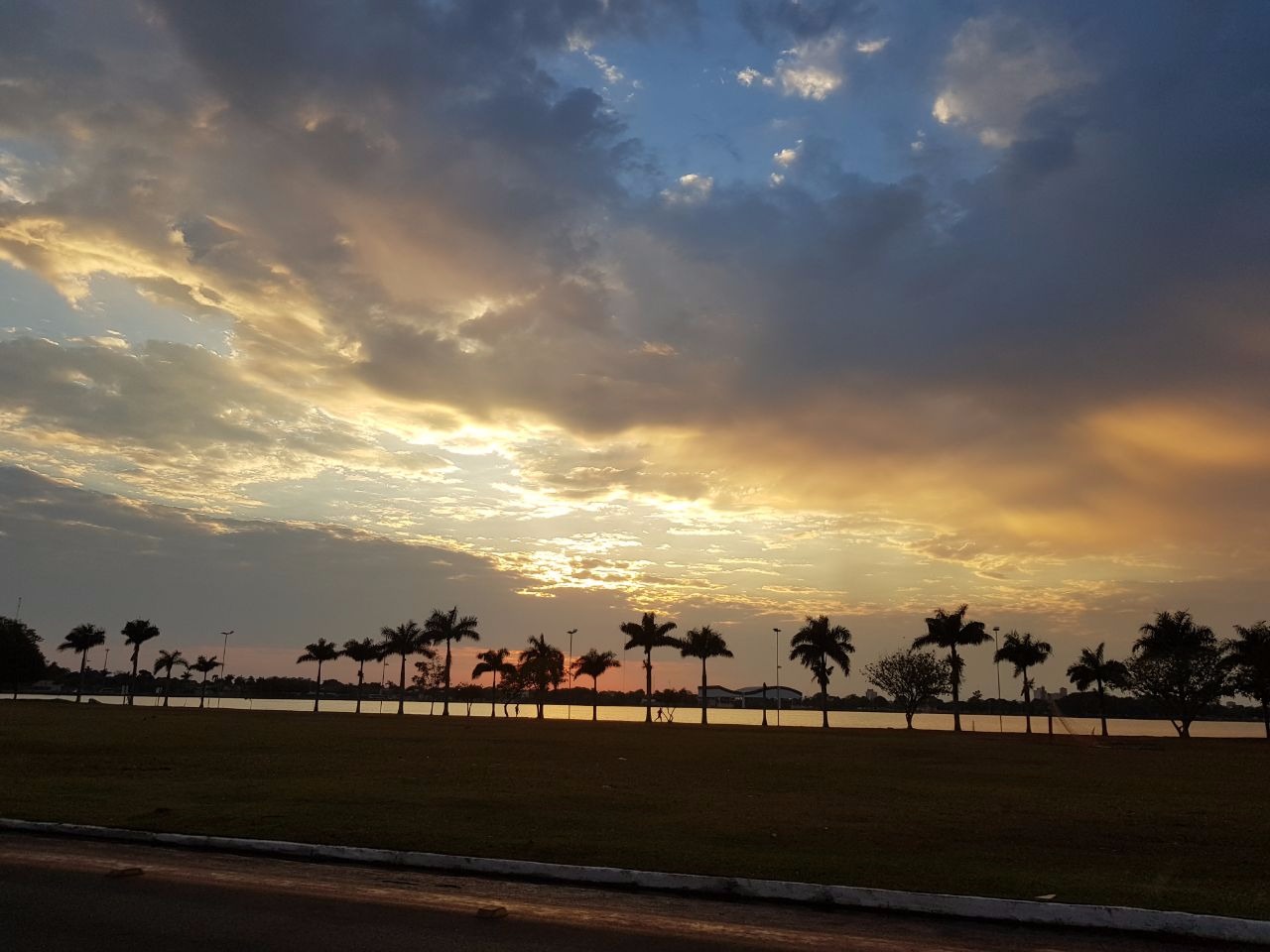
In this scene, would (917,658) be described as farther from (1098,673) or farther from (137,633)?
(137,633)

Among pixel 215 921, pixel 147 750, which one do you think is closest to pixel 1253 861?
pixel 215 921

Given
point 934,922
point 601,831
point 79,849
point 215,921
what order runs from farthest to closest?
point 601,831, point 79,849, point 934,922, point 215,921

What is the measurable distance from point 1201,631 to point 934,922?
88.4 metres

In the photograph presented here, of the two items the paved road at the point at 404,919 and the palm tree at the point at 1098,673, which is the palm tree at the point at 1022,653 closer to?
the palm tree at the point at 1098,673

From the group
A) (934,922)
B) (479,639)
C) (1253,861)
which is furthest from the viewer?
(479,639)

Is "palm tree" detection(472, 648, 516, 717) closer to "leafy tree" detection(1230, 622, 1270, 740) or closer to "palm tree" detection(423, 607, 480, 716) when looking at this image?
"palm tree" detection(423, 607, 480, 716)

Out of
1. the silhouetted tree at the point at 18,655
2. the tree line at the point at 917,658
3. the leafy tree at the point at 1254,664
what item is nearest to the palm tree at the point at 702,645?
the tree line at the point at 917,658

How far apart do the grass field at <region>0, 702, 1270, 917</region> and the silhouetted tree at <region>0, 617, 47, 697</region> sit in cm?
8337

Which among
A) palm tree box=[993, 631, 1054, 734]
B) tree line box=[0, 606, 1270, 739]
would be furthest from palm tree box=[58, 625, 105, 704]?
palm tree box=[993, 631, 1054, 734]

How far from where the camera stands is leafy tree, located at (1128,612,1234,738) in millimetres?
83438

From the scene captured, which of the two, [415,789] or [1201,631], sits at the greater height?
[1201,631]

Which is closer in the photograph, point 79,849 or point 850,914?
point 850,914

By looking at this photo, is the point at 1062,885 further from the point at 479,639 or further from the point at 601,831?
the point at 479,639

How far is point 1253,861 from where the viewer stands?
14703 mm
